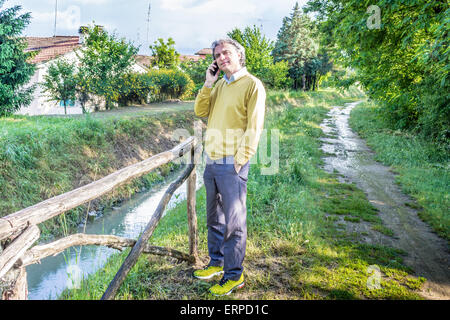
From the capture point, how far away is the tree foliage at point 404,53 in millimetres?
5043

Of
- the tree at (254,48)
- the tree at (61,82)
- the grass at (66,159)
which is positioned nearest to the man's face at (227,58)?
the grass at (66,159)

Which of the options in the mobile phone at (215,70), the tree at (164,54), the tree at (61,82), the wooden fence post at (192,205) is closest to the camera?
the mobile phone at (215,70)

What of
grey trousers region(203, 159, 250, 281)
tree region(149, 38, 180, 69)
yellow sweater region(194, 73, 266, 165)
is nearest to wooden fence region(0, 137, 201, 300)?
grey trousers region(203, 159, 250, 281)

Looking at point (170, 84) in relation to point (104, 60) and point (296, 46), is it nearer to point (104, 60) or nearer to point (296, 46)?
point (104, 60)

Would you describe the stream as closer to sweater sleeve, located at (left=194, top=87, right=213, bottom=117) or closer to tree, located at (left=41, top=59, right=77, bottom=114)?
sweater sleeve, located at (left=194, top=87, right=213, bottom=117)

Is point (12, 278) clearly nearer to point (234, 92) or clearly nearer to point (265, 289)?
point (234, 92)

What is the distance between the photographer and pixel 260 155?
9.03m

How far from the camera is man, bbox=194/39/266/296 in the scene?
2.59m

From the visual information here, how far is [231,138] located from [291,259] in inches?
74.4

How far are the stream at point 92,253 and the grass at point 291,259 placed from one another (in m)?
0.54

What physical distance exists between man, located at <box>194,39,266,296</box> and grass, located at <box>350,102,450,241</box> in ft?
10.9

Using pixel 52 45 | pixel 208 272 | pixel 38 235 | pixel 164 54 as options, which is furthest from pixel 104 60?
pixel 164 54

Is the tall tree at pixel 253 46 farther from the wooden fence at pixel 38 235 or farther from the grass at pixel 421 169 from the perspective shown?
the wooden fence at pixel 38 235

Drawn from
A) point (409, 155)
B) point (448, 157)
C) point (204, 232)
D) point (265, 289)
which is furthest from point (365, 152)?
point (265, 289)
